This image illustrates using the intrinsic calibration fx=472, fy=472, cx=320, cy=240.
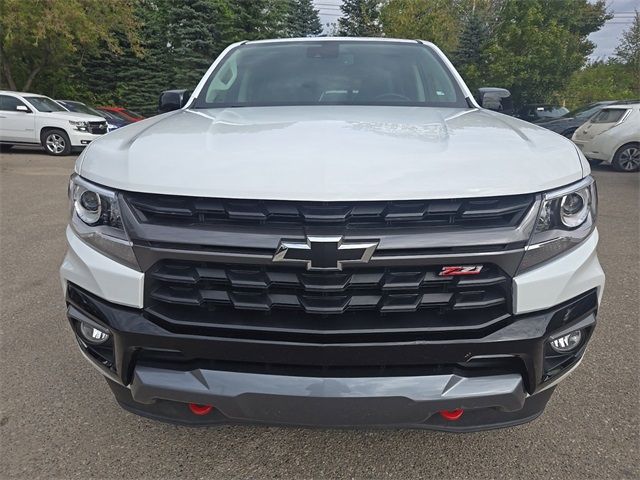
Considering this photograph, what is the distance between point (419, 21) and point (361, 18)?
8.28m

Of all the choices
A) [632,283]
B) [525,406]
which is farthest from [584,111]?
[525,406]

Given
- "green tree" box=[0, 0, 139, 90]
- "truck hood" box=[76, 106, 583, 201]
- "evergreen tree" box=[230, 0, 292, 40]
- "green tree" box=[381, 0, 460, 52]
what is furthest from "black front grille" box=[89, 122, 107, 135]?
"green tree" box=[381, 0, 460, 52]

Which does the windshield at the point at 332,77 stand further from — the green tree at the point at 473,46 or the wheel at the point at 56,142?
the green tree at the point at 473,46

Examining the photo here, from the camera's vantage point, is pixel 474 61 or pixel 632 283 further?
pixel 474 61

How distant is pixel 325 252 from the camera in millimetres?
1474

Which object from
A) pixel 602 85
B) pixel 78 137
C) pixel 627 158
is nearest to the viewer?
pixel 627 158

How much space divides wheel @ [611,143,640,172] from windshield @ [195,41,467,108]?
928 centimetres

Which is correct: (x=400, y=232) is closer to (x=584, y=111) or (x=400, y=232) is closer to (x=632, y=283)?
(x=632, y=283)

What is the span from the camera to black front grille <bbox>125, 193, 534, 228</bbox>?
1.48 metres

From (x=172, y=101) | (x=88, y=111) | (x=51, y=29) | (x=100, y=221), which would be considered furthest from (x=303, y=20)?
(x=100, y=221)

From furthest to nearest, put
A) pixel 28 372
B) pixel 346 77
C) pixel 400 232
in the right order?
1. pixel 346 77
2. pixel 28 372
3. pixel 400 232

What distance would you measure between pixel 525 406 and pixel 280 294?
0.97 metres

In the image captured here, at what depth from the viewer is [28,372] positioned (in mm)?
2717

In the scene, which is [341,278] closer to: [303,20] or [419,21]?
[419,21]
